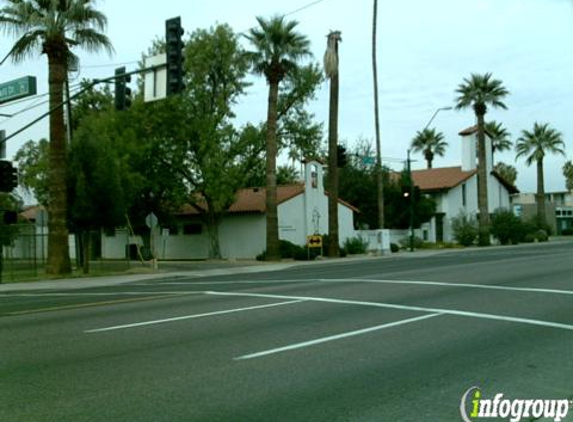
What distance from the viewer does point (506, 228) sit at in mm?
57625

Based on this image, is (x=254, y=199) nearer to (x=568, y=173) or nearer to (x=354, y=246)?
(x=354, y=246)

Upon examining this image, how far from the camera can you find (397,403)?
650 cm

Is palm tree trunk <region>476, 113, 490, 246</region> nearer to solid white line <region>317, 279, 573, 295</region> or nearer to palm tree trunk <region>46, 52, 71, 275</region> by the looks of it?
palm tree trunk <region>46, 52, 71, 275</region>

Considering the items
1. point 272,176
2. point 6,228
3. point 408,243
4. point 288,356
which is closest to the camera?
point 288,356

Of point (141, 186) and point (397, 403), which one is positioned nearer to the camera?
point (397, 403)

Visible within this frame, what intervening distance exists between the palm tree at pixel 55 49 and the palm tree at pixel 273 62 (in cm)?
1049

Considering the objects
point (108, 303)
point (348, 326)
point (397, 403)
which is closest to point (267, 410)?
point (397, 403)

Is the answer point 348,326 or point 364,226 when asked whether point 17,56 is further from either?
point 364,226

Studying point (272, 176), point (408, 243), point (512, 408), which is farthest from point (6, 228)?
point (512, 408)

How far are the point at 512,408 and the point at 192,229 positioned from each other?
4125cm

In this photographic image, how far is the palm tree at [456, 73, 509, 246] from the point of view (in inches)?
2200

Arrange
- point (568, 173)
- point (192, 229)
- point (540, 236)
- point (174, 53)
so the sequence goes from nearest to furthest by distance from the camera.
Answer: point (174, 53)
point (192, 229)
point (540, 236)
point (568, 173)

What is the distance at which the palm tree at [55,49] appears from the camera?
27.5m

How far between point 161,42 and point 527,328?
33134 mm
